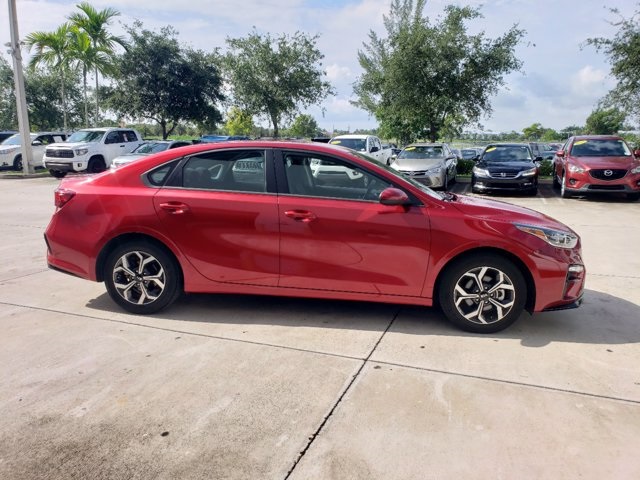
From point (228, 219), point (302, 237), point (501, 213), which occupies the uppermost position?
point (501, 213)

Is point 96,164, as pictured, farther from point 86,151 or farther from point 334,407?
point 334,407

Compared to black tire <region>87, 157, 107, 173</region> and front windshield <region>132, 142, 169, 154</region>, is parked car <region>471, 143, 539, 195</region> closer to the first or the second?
front windshield <region>132, 142, 169, 154</region>

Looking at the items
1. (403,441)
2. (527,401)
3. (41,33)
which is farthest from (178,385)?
(41,33)

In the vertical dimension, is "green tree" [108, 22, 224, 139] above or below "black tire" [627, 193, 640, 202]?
above

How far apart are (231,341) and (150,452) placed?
1.39 m

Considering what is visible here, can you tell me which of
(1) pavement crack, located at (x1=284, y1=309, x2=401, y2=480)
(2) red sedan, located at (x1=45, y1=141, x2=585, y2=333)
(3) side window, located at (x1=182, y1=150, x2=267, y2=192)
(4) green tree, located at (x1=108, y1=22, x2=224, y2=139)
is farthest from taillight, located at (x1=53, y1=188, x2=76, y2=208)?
(4) green tree, located at (x1=108, y1=22, x2=224, y2=139)

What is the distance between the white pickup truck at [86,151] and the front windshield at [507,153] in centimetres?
1445

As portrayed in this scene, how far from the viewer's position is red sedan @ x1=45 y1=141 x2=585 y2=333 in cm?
392

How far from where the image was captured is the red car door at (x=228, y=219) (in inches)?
162

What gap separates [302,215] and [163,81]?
27785 millimetres

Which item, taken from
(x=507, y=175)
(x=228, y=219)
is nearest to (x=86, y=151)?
(x=507, y=175)

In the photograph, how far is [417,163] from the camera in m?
14.9

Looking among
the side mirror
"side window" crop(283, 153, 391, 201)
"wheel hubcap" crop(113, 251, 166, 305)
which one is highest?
"side window" crop(283, 153, 391, 201)

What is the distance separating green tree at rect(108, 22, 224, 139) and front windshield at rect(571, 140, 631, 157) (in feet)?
74.0
